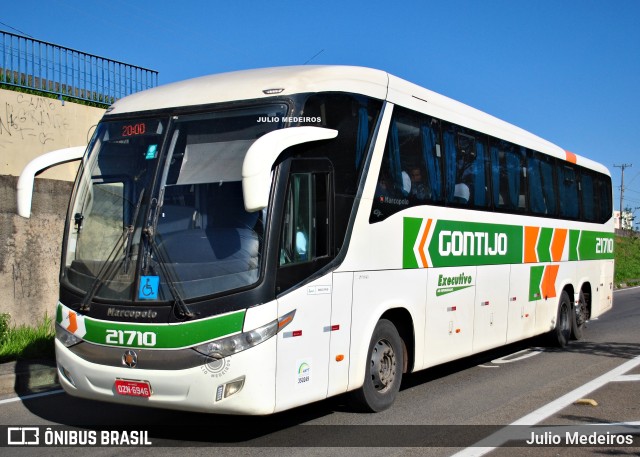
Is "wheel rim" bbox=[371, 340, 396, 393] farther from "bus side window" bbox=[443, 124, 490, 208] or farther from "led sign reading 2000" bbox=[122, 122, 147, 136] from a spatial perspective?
"led sign reading 2000" bbox=[122, 122, 147, 136]

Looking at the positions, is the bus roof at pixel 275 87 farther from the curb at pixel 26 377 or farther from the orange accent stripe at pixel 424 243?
the curb at pixel 26 377

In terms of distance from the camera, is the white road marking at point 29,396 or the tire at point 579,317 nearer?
the white road marking at point 29,396

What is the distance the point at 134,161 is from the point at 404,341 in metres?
3.84

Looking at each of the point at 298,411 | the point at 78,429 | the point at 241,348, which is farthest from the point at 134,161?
the point at 298,411

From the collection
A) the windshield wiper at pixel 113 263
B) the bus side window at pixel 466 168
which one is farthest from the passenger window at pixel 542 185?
the windshield wiper at pixel 113 263

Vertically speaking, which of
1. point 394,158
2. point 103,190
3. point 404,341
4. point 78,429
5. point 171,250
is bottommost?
point 78,429

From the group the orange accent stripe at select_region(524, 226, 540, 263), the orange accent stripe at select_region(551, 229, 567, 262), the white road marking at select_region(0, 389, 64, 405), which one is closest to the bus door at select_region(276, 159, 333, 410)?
the white road marking at select_region(0, 389, 64, 405)

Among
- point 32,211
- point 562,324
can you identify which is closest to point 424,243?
point 562,324

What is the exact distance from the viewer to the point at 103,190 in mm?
7371

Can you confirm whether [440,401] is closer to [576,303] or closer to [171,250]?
[171,250]

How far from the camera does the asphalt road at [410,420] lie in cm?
Answer: 677

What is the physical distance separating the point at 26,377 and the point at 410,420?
495cm

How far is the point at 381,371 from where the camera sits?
8.30 meters

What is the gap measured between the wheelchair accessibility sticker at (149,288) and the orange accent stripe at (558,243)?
29.5 ft
